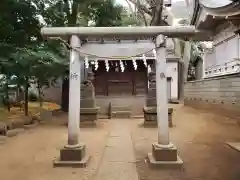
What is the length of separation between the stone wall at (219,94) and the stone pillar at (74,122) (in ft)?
26.5

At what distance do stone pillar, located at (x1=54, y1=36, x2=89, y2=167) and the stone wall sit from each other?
808cm

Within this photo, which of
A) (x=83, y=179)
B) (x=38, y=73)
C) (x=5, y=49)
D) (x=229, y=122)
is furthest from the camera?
(x=229, y=122)

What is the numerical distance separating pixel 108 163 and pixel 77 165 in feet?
2.41

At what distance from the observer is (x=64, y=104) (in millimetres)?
16875

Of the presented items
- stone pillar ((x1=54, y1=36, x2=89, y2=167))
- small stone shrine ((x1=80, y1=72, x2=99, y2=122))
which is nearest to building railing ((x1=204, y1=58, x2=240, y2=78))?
small stone shrine ((x1=80, y1=72, x2=99, y2=122))

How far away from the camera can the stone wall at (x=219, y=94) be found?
1208cm

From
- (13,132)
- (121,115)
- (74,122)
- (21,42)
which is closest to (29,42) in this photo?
(21,42)

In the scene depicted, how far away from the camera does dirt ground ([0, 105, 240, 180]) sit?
5254 mm

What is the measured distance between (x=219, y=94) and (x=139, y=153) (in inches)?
347

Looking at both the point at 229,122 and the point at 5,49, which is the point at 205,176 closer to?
the point at 229,122

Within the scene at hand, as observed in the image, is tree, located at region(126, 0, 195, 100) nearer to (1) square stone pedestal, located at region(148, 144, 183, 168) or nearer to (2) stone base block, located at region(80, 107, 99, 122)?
(2) stone base block, located at region(80, 107, 99, 122)

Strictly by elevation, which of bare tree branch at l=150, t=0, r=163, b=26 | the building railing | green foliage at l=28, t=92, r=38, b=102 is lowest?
green foliage at l=28, t=92, r=38, b=102

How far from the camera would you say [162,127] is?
600cm

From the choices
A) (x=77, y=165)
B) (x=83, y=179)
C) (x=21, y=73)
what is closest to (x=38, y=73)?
(x=21, y=73)
